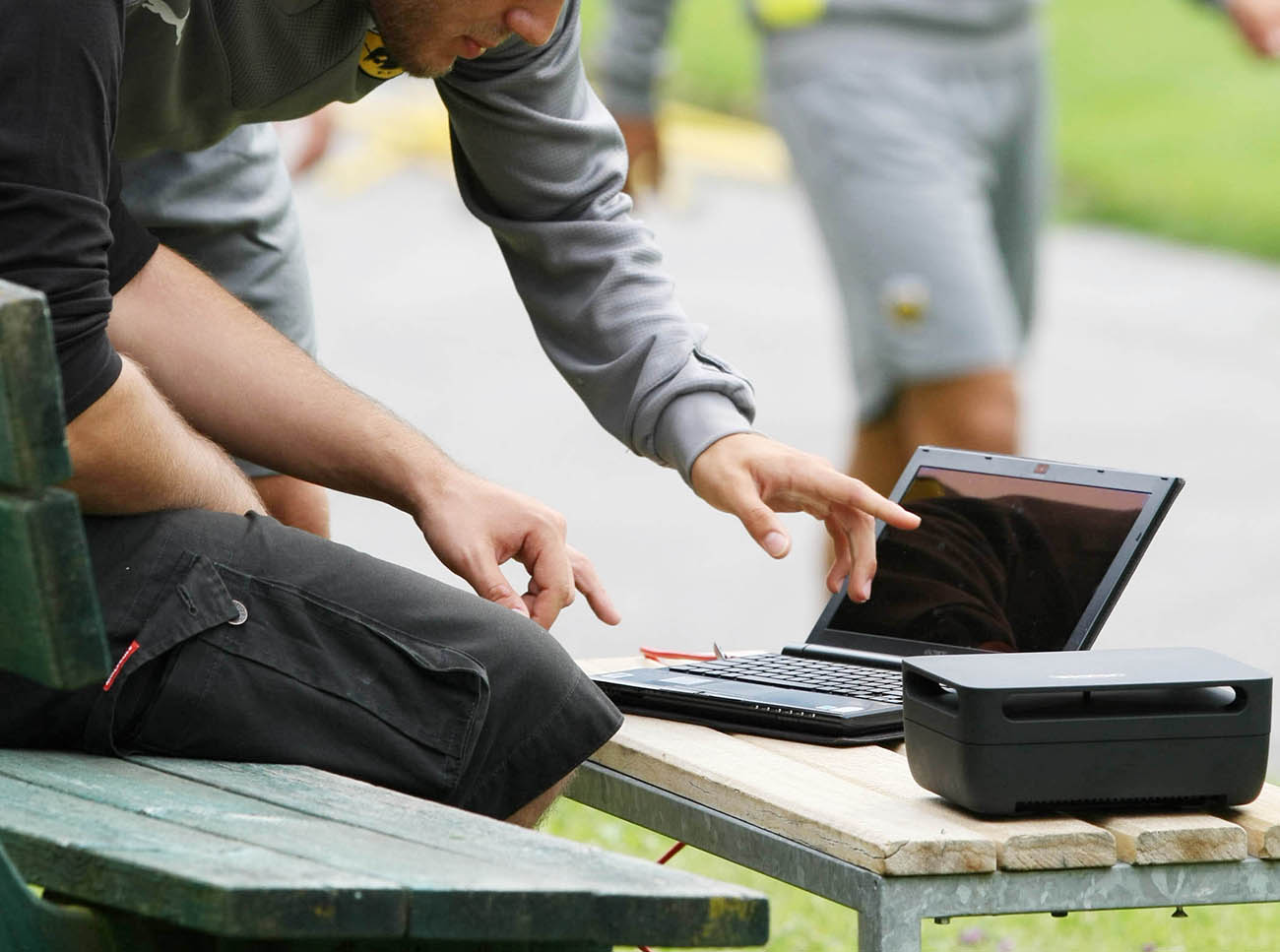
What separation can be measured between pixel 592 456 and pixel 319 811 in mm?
7405

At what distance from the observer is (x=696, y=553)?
771cm

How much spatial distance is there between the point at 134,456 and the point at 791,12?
9.58ft

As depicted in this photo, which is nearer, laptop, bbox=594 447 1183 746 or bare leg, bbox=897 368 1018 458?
laptop, bbox=594 447 1183 746

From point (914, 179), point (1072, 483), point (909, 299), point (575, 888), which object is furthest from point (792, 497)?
point (914, 179)

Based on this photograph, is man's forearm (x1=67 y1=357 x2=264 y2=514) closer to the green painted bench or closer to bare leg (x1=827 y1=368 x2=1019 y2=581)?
the green painted bench

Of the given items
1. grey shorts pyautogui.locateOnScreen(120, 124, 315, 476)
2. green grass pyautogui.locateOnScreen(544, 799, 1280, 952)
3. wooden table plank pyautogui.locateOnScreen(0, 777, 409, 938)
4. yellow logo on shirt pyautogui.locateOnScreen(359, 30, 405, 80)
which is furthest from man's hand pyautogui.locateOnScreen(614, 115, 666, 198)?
wooden table plank pyautogui.locateOnScreen(0, 777, 409, 938)

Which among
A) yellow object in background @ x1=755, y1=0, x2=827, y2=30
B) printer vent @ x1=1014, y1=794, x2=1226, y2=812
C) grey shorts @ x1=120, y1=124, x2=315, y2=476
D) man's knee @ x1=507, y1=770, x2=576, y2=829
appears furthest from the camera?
yellow object in background @ x1=755, y1=0, x2=827, y2=30

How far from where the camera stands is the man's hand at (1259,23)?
5.19 meters

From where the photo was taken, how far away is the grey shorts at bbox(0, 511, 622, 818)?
2.06m

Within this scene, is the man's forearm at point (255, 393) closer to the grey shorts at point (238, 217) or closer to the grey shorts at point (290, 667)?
the grey shorts at point (290, 667)

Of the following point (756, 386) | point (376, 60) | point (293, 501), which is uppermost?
point (376, 60)

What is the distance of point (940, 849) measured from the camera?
1.97m

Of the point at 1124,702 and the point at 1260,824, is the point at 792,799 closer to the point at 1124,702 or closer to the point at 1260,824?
the point at 1124,702

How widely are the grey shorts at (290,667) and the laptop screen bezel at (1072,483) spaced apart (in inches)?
28.0
